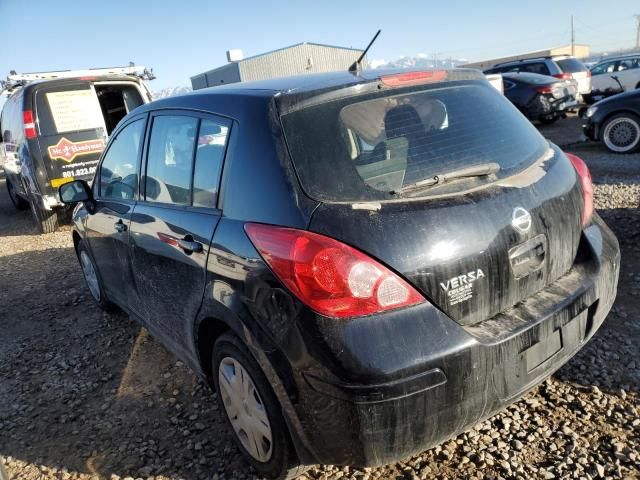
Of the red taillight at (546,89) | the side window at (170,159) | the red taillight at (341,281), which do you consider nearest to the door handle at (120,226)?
the side window at (170,159)

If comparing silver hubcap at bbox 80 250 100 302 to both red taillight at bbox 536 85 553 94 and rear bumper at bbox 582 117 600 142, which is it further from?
red taillight at bbox 536 85 553 94

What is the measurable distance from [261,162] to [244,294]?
52cm

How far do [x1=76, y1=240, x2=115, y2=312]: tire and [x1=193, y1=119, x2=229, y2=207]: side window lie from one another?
2.10 m

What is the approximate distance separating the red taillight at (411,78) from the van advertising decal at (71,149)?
6387mm

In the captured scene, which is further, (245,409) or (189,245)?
(189,245)

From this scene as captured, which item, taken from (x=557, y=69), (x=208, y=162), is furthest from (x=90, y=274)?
(x=557, y=69)

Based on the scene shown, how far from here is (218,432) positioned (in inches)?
104

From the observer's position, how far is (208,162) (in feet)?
7.47

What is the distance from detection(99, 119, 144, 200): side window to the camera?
3.05 metres

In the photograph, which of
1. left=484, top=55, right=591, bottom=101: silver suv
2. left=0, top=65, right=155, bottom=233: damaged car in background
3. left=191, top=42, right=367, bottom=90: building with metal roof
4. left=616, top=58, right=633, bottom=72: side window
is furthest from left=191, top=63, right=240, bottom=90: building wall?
left=0, top=65, right=155, bottom=233: damaged car in background

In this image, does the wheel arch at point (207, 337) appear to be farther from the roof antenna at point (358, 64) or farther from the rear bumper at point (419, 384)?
the roof antenna at point (358, 64)

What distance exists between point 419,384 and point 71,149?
7067 mm

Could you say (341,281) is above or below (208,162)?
below

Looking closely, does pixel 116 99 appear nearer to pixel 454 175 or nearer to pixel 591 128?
pixel 591 128
